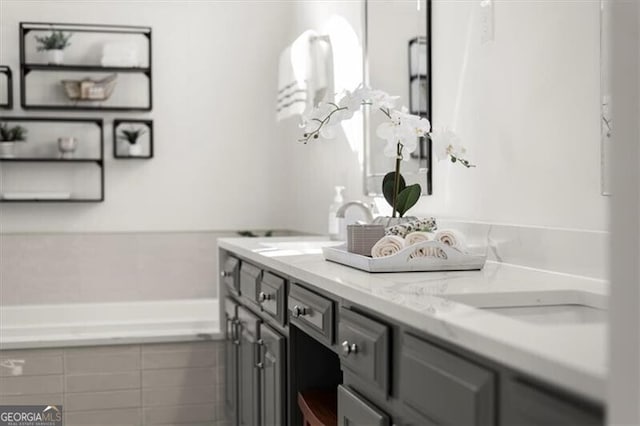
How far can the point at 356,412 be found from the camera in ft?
5.41

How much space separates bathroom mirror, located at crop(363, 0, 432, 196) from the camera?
2.81m

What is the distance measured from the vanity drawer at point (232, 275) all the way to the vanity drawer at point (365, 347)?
1449 mm

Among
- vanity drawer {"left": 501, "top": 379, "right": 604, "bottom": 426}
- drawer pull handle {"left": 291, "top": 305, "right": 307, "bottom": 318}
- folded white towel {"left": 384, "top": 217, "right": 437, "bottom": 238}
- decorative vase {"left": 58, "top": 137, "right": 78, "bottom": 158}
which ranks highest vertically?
decorative vase {"left": 58, "top": 137, "right": 78, "bottom": 158}

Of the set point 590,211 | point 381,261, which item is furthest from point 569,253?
point 381,261

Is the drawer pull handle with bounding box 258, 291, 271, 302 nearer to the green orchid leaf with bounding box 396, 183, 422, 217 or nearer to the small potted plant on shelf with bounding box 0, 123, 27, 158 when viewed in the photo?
the green orchid leaf with bounding box 396, 183, 422, 217

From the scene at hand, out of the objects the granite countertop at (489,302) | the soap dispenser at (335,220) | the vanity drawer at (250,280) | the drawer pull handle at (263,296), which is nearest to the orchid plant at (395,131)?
the granite countertop at (489,302)

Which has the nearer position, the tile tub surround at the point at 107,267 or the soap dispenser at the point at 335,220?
the soap dispenser at the point at 335,220

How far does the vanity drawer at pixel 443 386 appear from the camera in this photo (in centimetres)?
A: 109

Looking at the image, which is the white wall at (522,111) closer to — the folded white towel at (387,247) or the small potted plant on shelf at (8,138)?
the folded white towel at (387,247)

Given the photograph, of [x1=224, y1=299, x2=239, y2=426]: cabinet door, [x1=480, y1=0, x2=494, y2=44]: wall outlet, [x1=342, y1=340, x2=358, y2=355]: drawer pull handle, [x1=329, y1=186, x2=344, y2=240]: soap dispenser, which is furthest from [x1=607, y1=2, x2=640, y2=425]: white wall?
[x1=224, y1=299, x2=239, y2=426]: cabinet door

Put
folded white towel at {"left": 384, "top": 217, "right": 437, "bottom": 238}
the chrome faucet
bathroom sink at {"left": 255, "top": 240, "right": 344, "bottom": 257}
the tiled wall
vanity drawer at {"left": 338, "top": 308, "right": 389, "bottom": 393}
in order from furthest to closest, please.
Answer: the tiled wall < the chrome faucet < bathroom sink at {"left": 255, "top": 240, "right": 344, "bottom": 257} < folded white towel at {"left": 384, "top": 217, "right": 437, "bottom": 238} < vanity drawer at {"left": 338, "top": 308, "right": 389, "bottom": 393}

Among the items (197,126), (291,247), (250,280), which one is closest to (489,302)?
(250,280)

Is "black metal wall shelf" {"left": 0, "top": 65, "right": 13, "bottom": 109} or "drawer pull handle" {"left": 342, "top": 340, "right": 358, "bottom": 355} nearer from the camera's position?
"drawer pull handle" {"left": 342, "top": 340, "right": 358, "bottom": 355}

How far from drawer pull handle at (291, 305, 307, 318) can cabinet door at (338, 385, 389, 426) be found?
353mm
